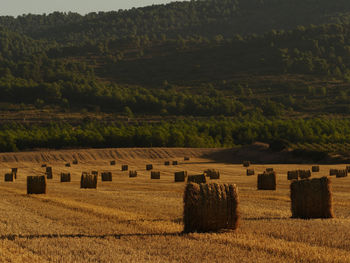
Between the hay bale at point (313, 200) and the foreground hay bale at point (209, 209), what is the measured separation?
12.0 feet

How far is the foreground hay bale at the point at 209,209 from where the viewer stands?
14.7 m

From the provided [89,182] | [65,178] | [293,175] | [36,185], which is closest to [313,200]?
[36,185]

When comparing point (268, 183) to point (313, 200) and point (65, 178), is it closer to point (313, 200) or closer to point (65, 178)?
point (313, 200)

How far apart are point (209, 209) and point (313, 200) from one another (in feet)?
14.9

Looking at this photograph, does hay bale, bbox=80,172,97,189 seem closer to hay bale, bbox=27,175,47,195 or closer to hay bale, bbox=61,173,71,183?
hay bale, bbox=27,175,47,195

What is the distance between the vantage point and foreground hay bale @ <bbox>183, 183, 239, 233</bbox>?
14.7 meters

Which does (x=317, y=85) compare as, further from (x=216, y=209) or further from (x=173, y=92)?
(x=216, y=209)

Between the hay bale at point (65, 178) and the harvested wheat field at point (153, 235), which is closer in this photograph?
the harvested wheat field at point (153, 235)

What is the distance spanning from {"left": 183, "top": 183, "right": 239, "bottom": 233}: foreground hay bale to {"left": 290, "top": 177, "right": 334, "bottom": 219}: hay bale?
365cm

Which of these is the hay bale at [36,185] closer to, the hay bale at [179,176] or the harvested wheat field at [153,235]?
the harvested wheat field at [153,235]

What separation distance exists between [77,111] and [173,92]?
104 ft

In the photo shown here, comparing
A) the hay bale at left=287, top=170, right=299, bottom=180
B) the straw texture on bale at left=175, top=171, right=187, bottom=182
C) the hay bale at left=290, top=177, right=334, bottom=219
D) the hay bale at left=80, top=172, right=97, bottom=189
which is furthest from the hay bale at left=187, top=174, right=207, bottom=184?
the hay bale at left=290, top=177, right=334, bottom=219

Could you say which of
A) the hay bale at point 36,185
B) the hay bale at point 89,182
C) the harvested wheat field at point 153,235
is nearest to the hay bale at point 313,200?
the harvested wheat field at point 153,235


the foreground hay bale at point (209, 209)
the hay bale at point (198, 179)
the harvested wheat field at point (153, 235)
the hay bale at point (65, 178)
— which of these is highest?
the foreground hay bale at point (209, 209)
